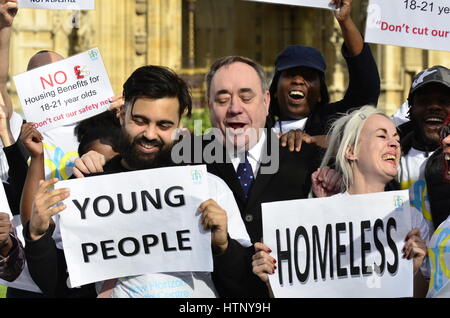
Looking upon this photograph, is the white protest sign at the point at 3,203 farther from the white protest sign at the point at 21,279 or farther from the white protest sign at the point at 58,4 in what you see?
the white protest sign at the point at 58,4

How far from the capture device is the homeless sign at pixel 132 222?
6.11m

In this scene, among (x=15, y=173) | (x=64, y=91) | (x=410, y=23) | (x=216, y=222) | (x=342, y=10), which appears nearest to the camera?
(x=216, y=222)

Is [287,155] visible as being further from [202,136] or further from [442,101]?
Answer: [442,101]

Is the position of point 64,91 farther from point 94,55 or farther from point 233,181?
point 233,181

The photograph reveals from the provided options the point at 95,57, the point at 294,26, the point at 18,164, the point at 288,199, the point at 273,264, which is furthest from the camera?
the point at 294,26

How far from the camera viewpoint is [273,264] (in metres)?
6.05

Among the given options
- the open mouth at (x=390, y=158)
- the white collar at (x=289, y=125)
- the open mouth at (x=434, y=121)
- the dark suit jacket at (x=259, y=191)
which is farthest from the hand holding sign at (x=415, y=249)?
the white collar at (x=289, y=125)

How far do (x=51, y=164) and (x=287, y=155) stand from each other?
1.86 meters

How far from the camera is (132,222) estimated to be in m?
6.20

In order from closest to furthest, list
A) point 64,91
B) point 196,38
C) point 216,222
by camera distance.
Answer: point 216,222 < point 64,91 < point 196,38

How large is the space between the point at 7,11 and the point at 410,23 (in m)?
2.35

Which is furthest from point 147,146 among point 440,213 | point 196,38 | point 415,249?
point 196,38

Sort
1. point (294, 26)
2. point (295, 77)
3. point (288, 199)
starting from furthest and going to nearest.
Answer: point (294, 26) < point (295, 77) < point (288, 199)

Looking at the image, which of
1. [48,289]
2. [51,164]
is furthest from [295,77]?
[48,289]
